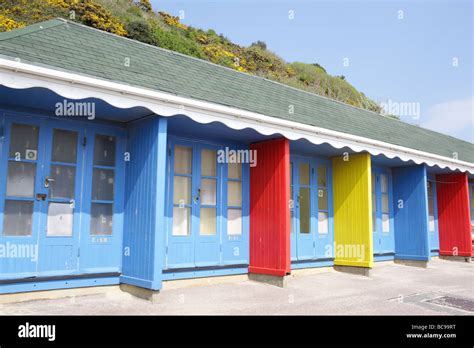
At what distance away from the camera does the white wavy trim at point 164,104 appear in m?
4.78

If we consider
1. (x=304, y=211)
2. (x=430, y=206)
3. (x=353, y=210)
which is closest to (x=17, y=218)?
(x=304, y=211)

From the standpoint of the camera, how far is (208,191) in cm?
767

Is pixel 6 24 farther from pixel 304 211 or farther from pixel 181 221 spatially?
pixel 304 211

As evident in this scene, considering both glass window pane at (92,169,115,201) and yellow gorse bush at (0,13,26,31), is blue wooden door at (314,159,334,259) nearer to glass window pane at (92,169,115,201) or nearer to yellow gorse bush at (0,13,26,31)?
glass window pane at (92,169,115,201)

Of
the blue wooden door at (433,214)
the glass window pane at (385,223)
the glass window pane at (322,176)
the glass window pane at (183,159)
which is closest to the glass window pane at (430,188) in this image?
the blue wooden door at (433,214)

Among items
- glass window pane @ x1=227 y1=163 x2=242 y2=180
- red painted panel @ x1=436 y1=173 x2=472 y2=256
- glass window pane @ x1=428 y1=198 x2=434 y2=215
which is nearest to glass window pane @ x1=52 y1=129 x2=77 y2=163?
glass window pane @ x1=227 y1=163 x2=242 y2=180

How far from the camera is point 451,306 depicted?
6102mm

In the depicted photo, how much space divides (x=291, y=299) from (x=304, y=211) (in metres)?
3.04

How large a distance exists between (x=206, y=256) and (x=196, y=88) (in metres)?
2.83

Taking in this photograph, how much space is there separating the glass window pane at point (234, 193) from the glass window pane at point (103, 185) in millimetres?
2242

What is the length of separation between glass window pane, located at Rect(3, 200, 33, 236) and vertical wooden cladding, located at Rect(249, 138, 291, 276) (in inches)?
150

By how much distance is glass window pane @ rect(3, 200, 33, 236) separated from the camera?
5.57 meters
